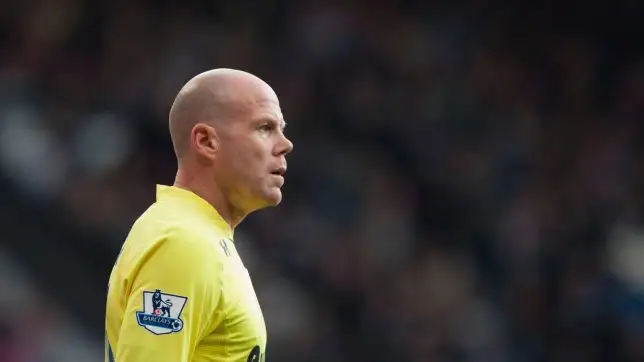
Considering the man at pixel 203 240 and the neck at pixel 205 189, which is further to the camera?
the neck at pixel 205 189

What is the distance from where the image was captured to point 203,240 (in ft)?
10.4

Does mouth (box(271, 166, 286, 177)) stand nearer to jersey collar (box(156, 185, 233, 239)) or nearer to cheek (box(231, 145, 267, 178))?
cheek (box(231, 145, 267, 178))

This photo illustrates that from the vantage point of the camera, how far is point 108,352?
342cm

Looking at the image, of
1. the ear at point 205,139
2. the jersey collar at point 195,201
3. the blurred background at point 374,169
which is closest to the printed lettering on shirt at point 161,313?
the jersey collar at point 195,201

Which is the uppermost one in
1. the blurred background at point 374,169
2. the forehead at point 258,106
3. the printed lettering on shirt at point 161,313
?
the blurred background at point 374,169

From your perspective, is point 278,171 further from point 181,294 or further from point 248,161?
point 181,294

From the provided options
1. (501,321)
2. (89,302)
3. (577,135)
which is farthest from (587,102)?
(89,302)

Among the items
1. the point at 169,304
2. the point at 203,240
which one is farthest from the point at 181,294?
the point at 203,240

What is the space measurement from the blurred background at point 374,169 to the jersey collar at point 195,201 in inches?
177

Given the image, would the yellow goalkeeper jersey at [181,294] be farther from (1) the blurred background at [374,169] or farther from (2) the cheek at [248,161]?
(1) the blurred background at [374,169]

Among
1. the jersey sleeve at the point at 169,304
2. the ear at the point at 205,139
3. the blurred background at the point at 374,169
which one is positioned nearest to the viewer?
the jersey sleeve at the point at 169,304

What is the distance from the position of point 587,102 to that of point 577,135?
17.5 inches

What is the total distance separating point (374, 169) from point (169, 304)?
719cm

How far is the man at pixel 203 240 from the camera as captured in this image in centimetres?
303
